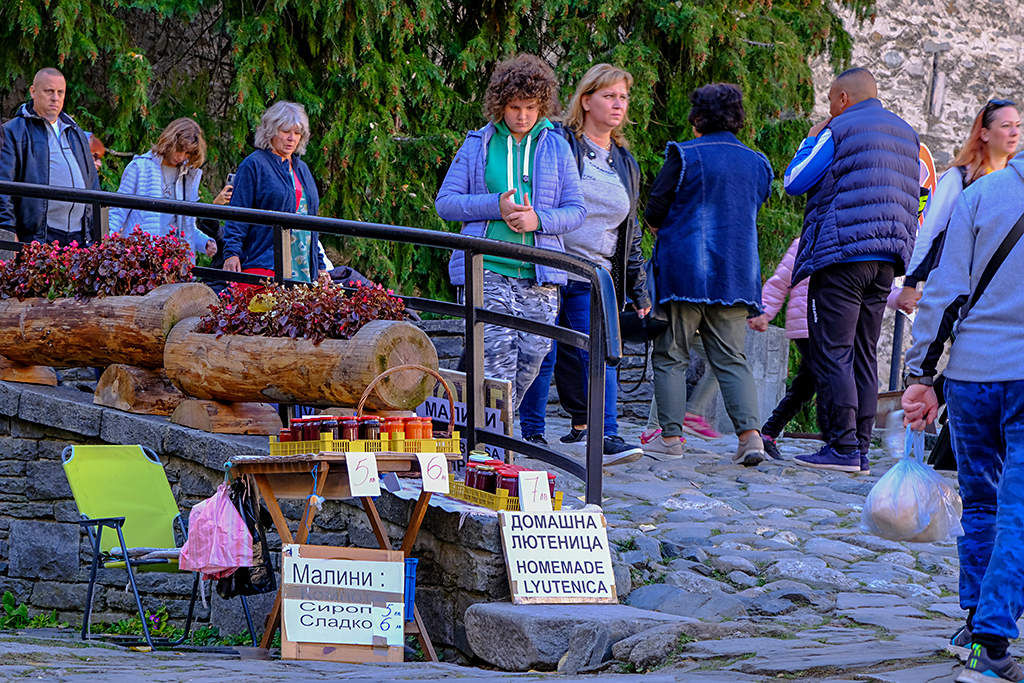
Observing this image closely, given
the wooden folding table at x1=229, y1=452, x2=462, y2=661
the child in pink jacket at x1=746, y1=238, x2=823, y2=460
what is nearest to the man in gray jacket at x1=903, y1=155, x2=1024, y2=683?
the wooden folding table at x1=229, y1=452, x2=462, y2=661

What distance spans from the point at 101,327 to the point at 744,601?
3.23 m

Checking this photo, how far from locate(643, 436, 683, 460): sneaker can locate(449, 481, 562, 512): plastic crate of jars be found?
215cm

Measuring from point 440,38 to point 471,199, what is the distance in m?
4.54

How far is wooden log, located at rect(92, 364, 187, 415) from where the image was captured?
579 cm

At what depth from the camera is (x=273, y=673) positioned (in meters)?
3.85

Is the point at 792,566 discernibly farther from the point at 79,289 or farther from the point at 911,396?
the point at 79,289

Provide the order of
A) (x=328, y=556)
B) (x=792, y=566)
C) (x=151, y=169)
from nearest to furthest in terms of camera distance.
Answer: (x=328, y=556)
(x=792, y=566)
(x=151, y=169)

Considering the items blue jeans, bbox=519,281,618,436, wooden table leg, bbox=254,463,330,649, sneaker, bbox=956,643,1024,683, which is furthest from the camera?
blue jeans, bbox=519,281,618,436

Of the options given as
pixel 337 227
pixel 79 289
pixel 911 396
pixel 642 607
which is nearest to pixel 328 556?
pixel 642 607

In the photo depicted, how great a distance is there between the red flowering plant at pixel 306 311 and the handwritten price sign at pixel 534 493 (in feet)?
3.33

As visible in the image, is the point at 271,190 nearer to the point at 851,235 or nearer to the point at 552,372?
the point at 552,372

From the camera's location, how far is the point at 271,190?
690 centimetres

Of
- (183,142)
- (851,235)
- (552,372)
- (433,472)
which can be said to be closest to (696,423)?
(552,372)

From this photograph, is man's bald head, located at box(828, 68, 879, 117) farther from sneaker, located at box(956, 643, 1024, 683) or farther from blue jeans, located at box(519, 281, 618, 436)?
sneaker, located at box(956, 643, 1024, 683)
